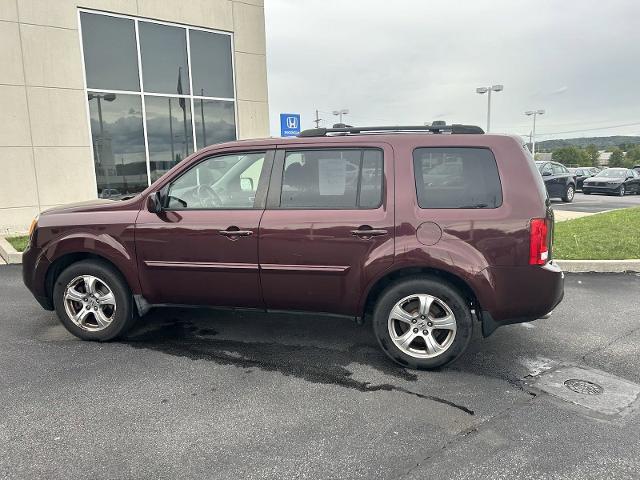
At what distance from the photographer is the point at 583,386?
3.42 m

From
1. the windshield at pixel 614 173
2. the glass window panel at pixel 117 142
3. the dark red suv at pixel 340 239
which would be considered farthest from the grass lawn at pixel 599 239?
the windshield at pixel 614 173

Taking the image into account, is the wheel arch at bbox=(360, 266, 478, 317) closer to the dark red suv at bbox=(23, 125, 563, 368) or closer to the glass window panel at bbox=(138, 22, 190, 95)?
the dark red suv at bbox=(23, 125, 563, 368)

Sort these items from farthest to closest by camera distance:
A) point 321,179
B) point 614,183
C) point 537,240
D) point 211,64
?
point 614,183, point 211,64, point 321,179, point 537,240

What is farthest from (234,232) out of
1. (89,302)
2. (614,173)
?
(614,173)

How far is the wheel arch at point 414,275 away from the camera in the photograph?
3572 mm

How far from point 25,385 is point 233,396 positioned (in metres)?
1.56

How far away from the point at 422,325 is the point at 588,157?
8312 cm

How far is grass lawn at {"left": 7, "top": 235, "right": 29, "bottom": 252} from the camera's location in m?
8.19

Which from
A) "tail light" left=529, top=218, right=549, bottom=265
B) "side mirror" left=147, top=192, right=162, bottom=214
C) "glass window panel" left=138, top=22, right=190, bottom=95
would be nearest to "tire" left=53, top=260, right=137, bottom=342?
"side mirror" left=147, top=192, right=162, bottom=214

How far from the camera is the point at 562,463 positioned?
2.54m

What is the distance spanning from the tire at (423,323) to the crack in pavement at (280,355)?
0.57 feet

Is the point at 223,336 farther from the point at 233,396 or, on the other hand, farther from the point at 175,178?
the point at 175,178

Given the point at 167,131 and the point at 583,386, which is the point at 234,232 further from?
the point at 167,131

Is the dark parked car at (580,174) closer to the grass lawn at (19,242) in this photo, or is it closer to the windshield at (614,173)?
the windshield at (614,173)
